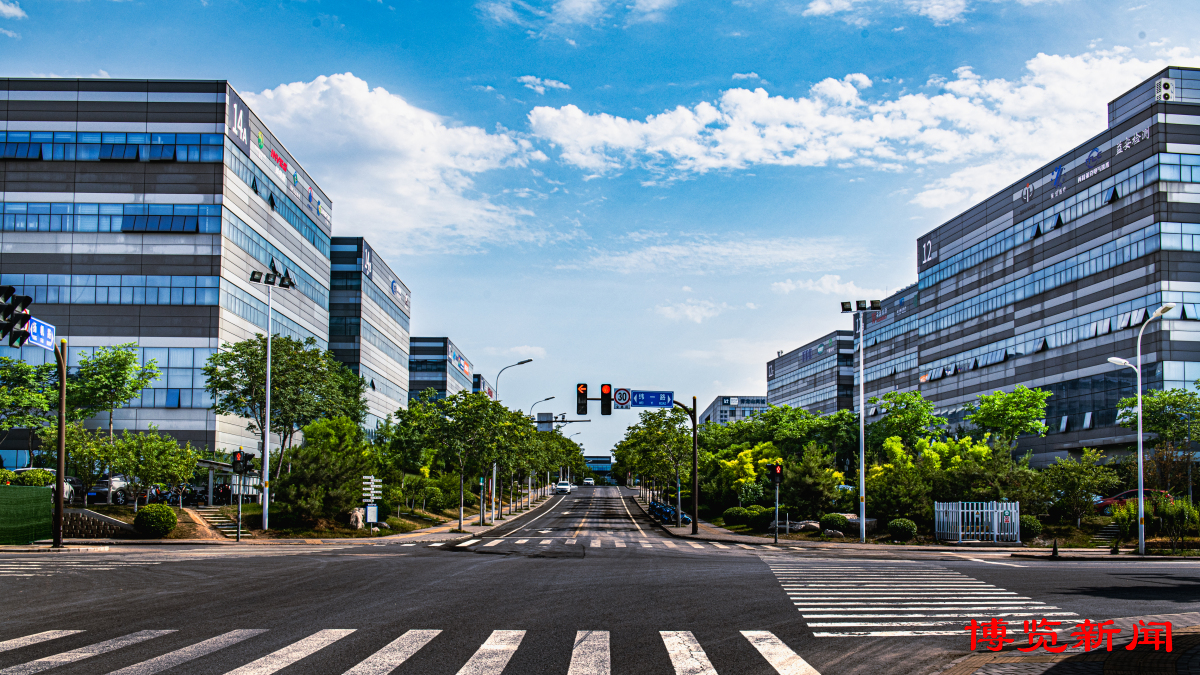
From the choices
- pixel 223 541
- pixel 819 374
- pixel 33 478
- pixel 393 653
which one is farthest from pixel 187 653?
→ pixel 819 374

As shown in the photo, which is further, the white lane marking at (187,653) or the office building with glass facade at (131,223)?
the office building with glass facade at (131,223)

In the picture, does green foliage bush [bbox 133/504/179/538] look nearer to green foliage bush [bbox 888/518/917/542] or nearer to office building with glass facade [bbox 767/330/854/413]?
green foliage bush [bbox 888/518/917/542]

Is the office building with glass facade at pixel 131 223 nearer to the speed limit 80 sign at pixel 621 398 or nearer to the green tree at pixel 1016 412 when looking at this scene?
the speed limit 80 sign at pixel 621 398

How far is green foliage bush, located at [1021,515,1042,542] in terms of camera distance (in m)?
36.6

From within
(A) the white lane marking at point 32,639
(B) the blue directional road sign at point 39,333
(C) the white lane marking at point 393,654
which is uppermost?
(B) the blue directional road sign at point 39,333

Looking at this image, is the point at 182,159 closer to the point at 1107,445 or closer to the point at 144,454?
the point at 144,454

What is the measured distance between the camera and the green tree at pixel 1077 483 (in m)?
38.2

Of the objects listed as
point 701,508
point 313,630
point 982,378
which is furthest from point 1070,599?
point 982,378

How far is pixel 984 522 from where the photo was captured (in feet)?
119

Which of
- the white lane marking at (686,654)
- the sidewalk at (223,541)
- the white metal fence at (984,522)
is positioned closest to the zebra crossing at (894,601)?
the white lane marking at (686,654)

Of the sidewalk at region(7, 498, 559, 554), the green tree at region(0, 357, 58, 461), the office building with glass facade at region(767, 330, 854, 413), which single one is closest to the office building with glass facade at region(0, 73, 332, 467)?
the green tree at region(0, 357, 58, 461)

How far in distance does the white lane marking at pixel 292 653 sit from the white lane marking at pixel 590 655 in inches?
122

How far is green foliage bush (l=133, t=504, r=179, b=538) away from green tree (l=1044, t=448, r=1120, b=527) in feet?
129

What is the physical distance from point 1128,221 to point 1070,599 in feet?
205
